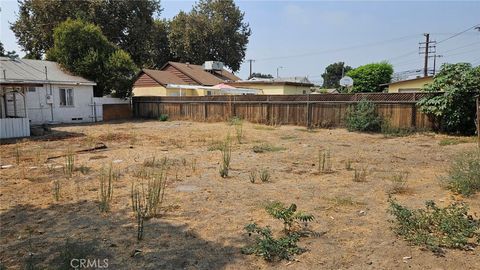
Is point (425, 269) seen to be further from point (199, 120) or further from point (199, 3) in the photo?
point (199, 3)

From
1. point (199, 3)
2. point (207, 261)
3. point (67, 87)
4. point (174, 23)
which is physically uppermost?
point (199, 3)

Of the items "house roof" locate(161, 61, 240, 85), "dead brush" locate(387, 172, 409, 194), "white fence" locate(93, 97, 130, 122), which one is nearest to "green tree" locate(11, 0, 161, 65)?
"house roof" locate(161, 61, 240, 85)

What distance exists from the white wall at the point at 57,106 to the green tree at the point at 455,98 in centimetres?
1784

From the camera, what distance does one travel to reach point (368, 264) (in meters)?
3.21

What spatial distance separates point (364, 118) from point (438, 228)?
10657 millimetres

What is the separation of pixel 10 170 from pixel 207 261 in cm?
616

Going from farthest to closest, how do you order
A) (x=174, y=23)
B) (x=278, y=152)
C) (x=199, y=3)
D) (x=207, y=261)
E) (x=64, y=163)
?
(x=199, y=3)
(x=174, y=23)
(x=278, y=152)
(x=64, y=163)
(x=207, y=261)

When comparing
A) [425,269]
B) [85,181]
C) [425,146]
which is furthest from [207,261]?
[425,146]

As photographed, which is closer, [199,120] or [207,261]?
[207,261]

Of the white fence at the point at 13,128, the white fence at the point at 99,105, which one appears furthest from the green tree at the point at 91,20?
the white fence at the point at 13,128

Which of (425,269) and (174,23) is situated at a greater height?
(174,23)

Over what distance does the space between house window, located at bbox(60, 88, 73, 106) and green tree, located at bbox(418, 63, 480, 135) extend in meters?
18.1

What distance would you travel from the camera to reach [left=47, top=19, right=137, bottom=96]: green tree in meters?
21.0

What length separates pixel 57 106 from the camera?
62.1ft
